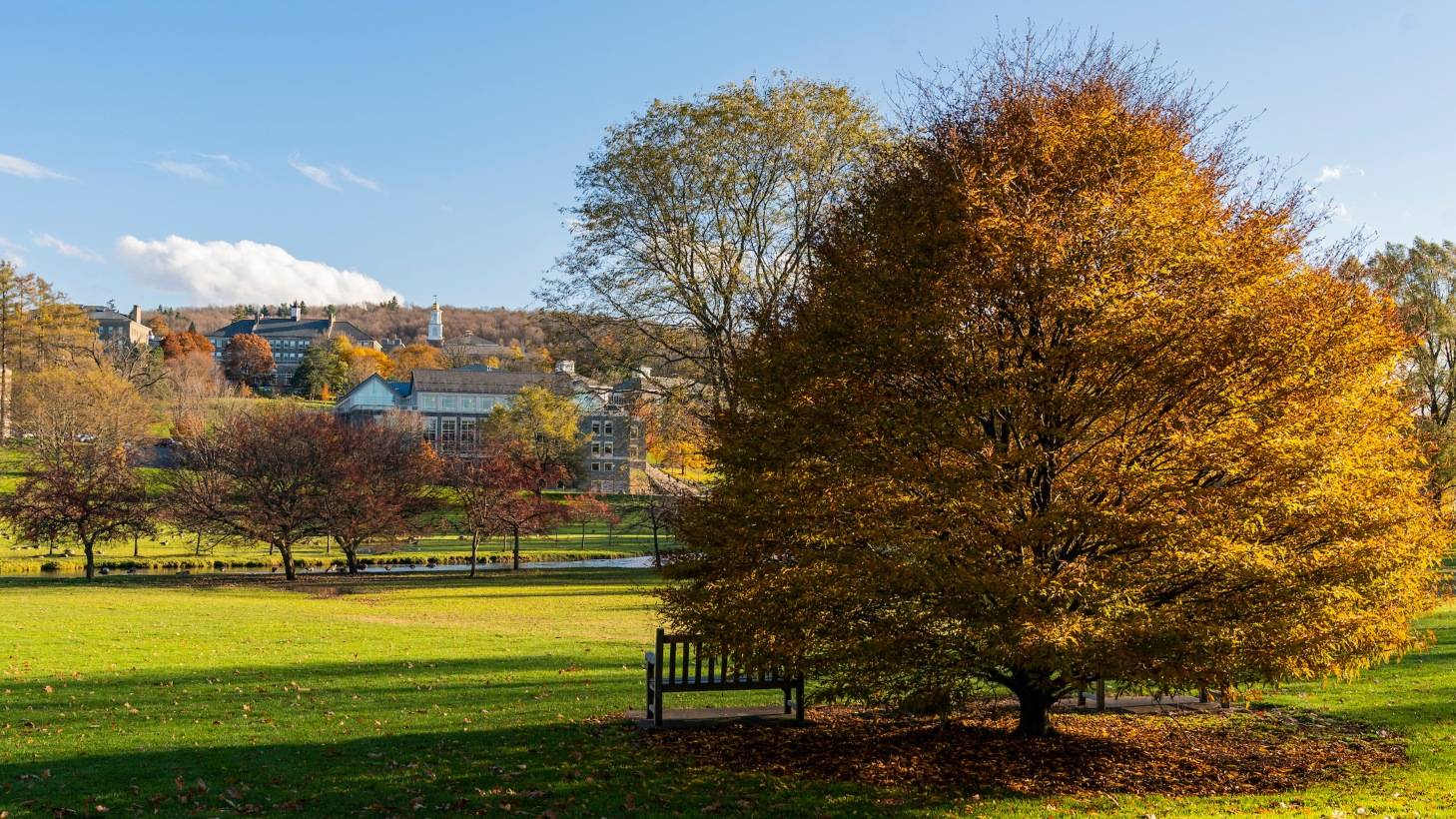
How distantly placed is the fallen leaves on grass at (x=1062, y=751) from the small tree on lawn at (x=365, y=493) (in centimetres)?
3557

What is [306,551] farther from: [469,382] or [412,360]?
[412,360]

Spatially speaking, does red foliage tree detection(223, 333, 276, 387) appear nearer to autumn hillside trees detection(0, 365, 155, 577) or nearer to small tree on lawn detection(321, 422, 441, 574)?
autumn hillside trees detection(0, 365, 155, 577)

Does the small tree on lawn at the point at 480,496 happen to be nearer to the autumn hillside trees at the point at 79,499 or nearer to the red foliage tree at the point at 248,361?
the autumn hillside trees at the point at 79,499

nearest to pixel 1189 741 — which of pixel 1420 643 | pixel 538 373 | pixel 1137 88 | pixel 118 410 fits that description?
pixel 1420 643

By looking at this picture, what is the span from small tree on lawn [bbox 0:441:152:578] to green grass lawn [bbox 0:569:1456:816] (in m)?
16.7

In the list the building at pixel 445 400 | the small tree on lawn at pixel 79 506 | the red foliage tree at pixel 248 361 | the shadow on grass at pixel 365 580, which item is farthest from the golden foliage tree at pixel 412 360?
the small tree on lawn at pixel 79 506

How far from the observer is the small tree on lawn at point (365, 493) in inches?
1801

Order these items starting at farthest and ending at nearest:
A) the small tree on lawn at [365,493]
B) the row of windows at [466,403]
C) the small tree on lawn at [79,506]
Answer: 1. the row of windows at [466,403]
2. the small tree on lawn at [365,493]
3. the small tree on lawn at [79,506]

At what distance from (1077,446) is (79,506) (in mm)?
43053

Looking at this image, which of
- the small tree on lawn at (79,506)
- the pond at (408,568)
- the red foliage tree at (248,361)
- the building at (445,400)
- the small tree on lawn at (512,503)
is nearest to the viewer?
the small tree on lawn at (79,506)

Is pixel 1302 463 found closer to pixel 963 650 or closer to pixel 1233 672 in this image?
pixel 1233 672

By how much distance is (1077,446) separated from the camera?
11.2 m

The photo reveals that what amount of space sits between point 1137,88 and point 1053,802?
8574 mm

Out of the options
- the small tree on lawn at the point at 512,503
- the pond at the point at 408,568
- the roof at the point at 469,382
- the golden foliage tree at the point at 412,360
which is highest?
the golden foliage tree at the point at 412,360
